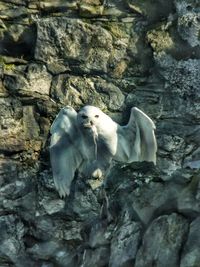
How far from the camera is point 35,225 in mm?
4559

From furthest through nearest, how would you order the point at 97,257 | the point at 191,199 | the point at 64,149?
the point at 64,149 → the point at 97,257 → the point at 191,199

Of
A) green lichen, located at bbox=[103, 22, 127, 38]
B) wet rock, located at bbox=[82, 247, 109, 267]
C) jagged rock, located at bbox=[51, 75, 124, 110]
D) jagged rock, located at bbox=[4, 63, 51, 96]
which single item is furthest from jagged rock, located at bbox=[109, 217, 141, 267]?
green lichen, located at bbox=[103, 22, 127, 38]

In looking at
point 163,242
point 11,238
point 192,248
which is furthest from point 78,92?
point 192,248

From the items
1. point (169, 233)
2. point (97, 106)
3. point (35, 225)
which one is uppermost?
point (97, 106)

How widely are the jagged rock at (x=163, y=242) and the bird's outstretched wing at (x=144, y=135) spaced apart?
0.39 meters

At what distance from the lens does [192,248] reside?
398 cm

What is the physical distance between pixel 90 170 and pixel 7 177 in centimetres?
46

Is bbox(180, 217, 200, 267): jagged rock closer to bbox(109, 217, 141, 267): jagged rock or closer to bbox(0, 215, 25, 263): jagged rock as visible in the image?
bbox(109, 217, 141, 267): jagged rock

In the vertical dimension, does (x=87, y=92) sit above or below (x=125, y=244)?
above

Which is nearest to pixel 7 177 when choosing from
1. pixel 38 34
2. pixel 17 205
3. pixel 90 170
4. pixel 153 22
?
pixel 17 205

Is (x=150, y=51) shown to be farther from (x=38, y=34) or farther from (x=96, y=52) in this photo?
(x=38, y=34)

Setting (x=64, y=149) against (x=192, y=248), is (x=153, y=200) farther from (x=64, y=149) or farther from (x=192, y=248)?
(x=64, y=149)

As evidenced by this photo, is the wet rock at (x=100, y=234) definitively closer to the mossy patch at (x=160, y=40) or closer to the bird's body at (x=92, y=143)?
the bird's body at (x=92, y=143)

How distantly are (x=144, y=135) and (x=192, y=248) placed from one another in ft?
2.30
